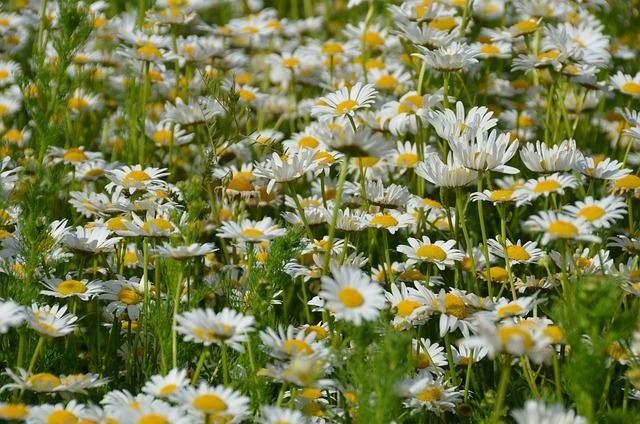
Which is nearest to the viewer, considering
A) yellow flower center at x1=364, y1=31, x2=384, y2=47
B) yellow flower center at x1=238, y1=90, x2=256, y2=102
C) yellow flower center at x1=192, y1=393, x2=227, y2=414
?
yellow flower center at x1=192, y1=393, x2=227, y2=414

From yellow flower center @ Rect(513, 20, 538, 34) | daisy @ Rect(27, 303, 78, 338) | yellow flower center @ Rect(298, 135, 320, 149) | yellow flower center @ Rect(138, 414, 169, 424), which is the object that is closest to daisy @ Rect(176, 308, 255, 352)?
yellow flower center @ Rect(138, 414, 169, 424)

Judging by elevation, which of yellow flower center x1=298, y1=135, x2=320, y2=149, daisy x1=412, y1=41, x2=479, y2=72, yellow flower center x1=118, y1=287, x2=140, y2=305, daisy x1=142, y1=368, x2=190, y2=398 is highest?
daisy x1=412, y1=41, x2=479, y2=72

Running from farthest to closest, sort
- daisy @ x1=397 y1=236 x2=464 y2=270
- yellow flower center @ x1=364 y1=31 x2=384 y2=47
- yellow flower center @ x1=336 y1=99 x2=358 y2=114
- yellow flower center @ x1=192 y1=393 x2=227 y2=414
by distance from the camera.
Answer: yellow flower center @ x1=364 y1=31 x2=384 y2=47, yellow flower center @ x1=336 y1=99 x2=358 y2=114, daisy @ x1=397 y1=236 x2=464 y2=270, yellow flower center @ x1=192 y1=393 x2=227 y2=414

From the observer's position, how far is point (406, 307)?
2.71 metres

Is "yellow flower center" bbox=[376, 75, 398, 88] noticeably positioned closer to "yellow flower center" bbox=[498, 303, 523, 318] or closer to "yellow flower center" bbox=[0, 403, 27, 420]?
"yellow flower center" bbox=[498, 303, 523, 318]

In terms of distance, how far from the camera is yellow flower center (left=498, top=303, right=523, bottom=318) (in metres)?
2.44

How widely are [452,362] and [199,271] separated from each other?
0.94 m

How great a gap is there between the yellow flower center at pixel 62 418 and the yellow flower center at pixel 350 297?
0.71 meters

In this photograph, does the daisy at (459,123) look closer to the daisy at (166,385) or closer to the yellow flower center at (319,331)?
the yellow flower center at (319,331)

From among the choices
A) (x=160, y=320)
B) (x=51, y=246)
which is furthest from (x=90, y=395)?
(x=51, y=246)

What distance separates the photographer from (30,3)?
18.8 feet

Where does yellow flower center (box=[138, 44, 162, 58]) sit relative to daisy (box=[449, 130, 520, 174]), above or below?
below

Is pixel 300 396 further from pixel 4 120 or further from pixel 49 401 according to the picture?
pixel 4 120

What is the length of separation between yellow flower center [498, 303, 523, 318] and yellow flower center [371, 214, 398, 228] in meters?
0.69
